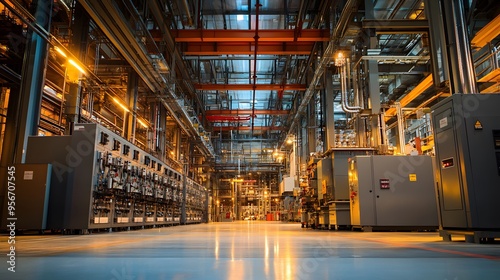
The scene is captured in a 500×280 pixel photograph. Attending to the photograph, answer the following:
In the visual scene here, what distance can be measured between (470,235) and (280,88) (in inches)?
415

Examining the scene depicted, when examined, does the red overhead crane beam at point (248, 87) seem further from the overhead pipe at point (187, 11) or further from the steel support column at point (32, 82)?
the steel support column at point (32, 82)

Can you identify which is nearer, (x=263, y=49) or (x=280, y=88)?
(x=263, y=49)

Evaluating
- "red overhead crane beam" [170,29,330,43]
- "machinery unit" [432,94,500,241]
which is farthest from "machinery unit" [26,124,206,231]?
"machinery unit" [432,94,500,241]

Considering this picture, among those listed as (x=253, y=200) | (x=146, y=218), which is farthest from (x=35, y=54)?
(x=253, y=200)

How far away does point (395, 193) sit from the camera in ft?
25.2

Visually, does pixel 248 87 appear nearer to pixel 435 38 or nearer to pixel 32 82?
pixel 435 38

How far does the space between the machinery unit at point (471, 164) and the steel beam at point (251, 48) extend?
7.68 m

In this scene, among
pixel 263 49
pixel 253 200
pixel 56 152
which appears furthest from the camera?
pixel 253 200

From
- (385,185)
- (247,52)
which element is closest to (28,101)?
(247,52)

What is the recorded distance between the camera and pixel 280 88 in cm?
1386

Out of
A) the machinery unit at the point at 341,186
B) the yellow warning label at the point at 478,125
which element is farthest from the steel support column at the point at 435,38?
the machinery unit at the point at 341,186

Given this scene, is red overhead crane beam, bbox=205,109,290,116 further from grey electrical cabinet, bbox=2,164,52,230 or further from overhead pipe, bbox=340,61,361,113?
grey electrical cabinet, bbox=2,164,52,230

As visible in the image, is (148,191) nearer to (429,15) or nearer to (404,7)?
(429,15)

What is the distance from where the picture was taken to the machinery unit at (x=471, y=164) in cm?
384
